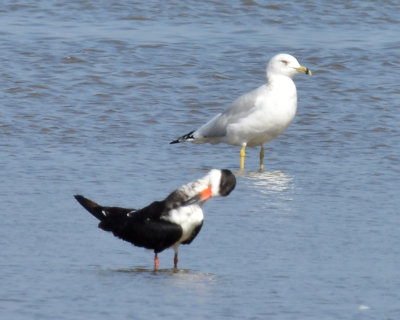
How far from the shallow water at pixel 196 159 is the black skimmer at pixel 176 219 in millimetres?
145

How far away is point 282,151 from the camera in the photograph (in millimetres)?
10055

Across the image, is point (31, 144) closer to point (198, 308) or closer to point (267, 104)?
point (267, 104)

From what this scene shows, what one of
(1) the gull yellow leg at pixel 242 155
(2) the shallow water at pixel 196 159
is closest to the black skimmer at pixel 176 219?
(2) the shallow water at pixel 196 159

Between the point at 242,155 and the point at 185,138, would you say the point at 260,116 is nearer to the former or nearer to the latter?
the point at 242,155

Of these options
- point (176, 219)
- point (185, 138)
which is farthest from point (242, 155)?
point (176, 219)

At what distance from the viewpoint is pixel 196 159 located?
9.67 m

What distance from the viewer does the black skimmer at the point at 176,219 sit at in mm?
6293

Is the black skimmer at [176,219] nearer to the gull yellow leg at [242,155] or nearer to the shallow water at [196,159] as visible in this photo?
the shallow water at [196,159]

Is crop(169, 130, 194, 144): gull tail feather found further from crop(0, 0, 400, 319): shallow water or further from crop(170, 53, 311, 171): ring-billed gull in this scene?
crop(0, 0, 400, 319): shallow water

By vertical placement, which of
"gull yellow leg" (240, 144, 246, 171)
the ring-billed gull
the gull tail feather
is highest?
the ring-billed gull

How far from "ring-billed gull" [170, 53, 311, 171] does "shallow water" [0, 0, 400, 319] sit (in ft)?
0.56

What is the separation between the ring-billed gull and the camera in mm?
9820

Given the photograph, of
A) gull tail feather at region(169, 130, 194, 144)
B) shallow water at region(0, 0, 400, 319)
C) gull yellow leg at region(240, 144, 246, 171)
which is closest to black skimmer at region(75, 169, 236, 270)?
shallow water at region(0, 0, 400, 319)

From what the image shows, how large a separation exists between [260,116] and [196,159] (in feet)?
2.19
